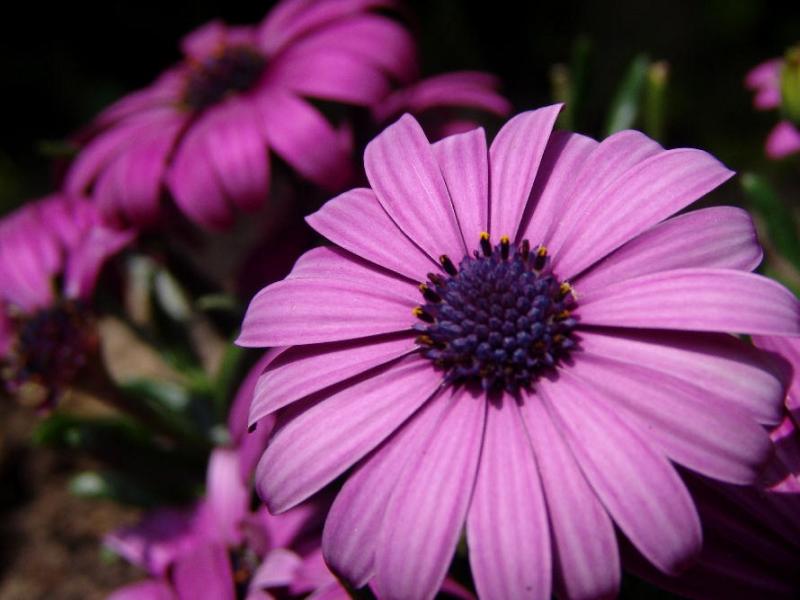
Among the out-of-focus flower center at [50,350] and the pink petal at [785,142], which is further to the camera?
the pink petal at [785,142]

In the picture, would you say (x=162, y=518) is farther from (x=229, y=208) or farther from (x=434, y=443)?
(x=434, y=443)

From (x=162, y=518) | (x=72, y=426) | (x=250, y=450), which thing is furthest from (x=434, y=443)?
(x=72, y=426)

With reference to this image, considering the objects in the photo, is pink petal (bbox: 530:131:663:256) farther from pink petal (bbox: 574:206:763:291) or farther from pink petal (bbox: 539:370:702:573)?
pink petal (bbox: 539:370:702:573)

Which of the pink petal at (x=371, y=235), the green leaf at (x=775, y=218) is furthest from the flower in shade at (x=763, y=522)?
the green leaf at (x=775, y=218)

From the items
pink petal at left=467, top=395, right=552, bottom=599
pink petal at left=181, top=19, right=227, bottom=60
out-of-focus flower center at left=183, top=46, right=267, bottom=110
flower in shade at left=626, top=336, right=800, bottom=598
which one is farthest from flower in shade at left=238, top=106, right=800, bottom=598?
pink petal at left=181, top=19, right=227, bottom=60

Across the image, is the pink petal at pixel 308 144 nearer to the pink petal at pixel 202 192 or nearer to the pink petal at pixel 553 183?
the pink petal at pixel 202 192

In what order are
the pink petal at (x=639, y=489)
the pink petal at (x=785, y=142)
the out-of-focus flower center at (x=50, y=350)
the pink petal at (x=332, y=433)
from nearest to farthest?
the pink petal at (x=639, y=489)
the pink petal at (x=332, y=433)
the out-of-focus flower center at (x=50, y=350)
the pink petal at (x=785, y=142)

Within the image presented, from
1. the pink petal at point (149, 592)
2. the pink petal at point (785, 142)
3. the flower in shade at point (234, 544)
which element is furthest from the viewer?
the pink petal at point (785, 142)
